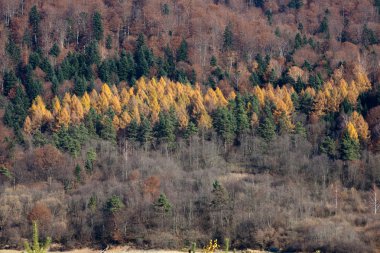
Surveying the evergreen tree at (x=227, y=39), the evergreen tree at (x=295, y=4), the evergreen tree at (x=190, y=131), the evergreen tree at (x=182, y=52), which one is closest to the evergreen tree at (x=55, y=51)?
the evergreen tree at (x=182, y=52)

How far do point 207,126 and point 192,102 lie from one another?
19.7 ft

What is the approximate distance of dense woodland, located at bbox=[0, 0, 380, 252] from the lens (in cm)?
5325

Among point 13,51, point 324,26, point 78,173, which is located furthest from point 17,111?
point 324,26

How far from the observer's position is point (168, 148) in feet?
209

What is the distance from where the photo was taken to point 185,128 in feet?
215

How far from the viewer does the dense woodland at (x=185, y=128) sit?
53.2m

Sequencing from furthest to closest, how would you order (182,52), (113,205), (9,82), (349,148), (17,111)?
(182,52), (9,82), (17,111), (349,148), (113,205)

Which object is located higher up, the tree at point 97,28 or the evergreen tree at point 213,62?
the tree at point 97,28

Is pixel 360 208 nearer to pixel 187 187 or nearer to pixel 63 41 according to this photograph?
pixel 187 187

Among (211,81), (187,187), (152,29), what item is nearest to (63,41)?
(152,29)

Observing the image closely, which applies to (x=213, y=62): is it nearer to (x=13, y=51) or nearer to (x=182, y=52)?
(x=182, y=52)

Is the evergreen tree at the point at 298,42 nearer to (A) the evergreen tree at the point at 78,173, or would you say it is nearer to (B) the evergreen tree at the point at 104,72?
(B) the evergreen tree at the point at 104,72

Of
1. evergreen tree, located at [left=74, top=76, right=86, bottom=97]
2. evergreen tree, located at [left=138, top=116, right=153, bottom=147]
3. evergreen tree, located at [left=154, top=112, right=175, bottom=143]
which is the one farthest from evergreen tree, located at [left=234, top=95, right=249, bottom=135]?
evergreen tree, located at [left=74, top=76, right=86, bottom=97]

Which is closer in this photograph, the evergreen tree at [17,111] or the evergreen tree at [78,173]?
the evergreen tree at [78,173]
